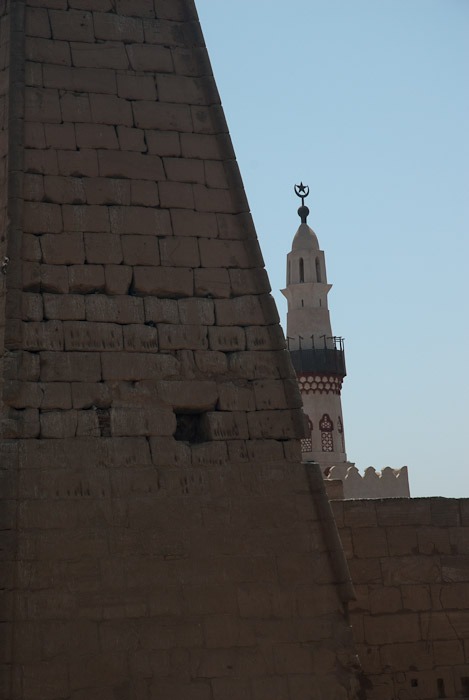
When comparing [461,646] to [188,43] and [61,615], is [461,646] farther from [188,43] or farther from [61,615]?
[188,43]

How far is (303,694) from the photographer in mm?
8344

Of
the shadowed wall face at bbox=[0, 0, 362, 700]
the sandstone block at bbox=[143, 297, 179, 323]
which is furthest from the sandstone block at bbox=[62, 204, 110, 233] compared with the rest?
the sandstone block at bbox=[143, 297, 179, 323]

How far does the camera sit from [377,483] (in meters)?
27.8

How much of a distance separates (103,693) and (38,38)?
472 cm

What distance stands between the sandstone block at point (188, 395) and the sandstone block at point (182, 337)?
0.87 feet

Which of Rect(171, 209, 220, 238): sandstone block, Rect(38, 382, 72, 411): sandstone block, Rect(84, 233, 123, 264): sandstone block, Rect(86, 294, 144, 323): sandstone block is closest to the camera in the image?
Rect(38, 382, 72, 411): sandstone block

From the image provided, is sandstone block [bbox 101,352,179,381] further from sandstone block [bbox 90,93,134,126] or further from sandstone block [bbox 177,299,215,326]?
sandstone block [bbox 90,93,134,126]

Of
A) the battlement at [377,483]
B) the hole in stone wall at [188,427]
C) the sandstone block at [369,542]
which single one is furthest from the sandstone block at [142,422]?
the battlement at [377,483]

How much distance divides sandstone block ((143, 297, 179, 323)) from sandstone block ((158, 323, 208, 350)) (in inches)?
1.8

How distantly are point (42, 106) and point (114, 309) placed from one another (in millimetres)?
1609

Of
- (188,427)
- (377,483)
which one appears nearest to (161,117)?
(188,427)

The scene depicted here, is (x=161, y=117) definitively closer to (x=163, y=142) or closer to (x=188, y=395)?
(x=163, y=142)

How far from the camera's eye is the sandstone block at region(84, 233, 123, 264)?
8.70 meters

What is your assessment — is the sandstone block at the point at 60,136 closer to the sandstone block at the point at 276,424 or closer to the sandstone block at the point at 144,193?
the sandstone block at the point at 144,193
